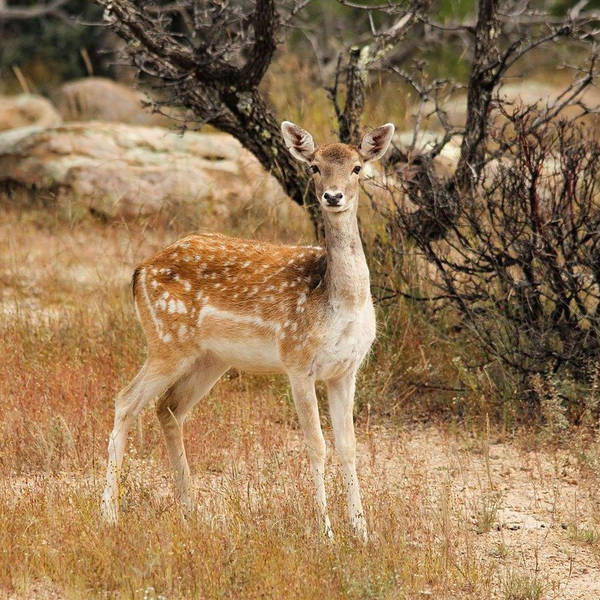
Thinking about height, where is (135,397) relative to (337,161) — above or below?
below

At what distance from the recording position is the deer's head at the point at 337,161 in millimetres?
5719

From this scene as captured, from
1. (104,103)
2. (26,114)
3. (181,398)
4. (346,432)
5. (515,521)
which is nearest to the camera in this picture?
(346,432)

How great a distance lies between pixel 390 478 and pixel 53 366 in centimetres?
267

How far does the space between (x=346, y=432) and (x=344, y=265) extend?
90 cm

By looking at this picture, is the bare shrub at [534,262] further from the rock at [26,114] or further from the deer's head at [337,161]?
the rock at [26,114]

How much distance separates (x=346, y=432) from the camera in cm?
600

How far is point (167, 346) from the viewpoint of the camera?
20.4ft

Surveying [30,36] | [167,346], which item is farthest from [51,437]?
[30,36]

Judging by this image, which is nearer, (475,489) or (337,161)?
(337,161)

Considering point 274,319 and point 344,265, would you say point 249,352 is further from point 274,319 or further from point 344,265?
point 344,265

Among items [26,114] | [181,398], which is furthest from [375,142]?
[26,114]

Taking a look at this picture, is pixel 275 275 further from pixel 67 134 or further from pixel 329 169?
pixel 67 134

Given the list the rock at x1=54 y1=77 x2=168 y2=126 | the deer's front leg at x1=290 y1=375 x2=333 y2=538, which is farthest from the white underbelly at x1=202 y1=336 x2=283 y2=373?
the rock at x1=54 y1=77 x2=168 y2=126

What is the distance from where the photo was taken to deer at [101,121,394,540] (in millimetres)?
5828
